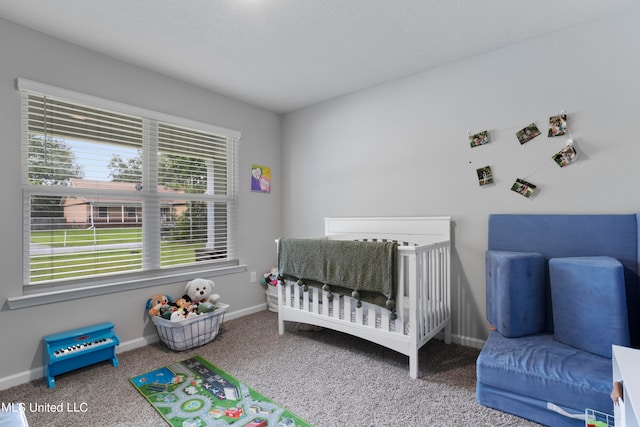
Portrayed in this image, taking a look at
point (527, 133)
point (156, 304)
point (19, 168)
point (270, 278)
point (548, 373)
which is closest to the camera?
point (548, 373)

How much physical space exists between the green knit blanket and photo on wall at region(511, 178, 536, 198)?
38.5 inches

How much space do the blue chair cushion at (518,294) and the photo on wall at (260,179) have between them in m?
2.33

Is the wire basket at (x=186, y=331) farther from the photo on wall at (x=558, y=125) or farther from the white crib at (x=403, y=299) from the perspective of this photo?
the photo on wall at (x=558, y=125)

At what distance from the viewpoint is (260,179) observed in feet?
11.2

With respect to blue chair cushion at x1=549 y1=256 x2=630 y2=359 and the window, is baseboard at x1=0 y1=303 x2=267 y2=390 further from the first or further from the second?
blue chair cushion at x1=549 y1=256 x2=630 y2=359

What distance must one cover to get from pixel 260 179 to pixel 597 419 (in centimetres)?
303

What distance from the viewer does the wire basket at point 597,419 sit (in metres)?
1.29

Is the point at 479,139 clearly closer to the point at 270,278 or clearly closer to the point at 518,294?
the point at 518,294

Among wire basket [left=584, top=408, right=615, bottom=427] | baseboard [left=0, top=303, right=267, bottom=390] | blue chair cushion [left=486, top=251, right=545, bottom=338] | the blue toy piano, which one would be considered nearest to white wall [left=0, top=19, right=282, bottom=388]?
baseboard [left=0, top=303, right=267, bottom=390]

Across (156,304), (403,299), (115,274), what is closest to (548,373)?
(403,299)

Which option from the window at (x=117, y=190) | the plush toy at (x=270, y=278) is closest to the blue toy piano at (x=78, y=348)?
the window at (x=117, y=190)

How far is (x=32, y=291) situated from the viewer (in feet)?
6.64

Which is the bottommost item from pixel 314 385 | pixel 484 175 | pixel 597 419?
pixel 314 385

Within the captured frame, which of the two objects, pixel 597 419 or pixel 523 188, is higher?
pixel 523 188
